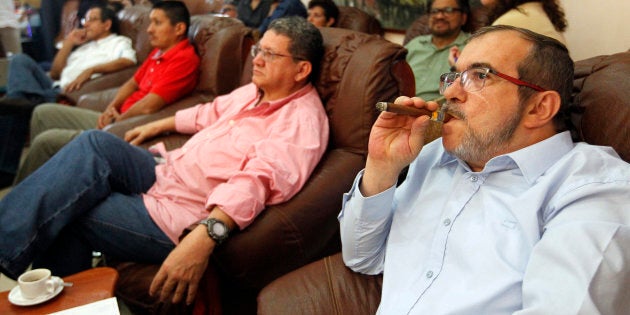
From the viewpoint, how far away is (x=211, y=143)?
6.15 feet

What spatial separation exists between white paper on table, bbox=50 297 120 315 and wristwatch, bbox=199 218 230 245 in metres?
0.34

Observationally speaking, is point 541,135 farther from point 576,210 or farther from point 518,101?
point 576,210

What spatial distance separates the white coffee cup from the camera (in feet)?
3.85

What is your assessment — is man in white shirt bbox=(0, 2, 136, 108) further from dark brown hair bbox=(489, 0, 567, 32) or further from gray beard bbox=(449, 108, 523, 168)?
gray beard bbox=(449, 108, 523, 168)

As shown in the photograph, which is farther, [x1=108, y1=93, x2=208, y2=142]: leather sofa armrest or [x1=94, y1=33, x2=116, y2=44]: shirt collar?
[x1=94, y1=33, x2=116, y2=44]: shirt collar

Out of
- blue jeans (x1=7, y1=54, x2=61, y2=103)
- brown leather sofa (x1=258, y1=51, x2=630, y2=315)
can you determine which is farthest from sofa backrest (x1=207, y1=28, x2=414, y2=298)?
blue jeans (x1=7, y1=54, x2=61, y2=103)

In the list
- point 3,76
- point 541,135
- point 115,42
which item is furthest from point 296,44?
point 3,76

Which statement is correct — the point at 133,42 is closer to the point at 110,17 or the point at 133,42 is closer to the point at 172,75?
the point at 110,17

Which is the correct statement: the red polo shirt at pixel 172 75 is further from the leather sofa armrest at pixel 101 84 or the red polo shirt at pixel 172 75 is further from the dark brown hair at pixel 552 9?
the dark brown hair at pixel 552 9

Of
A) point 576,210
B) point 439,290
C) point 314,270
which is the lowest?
point 314,270

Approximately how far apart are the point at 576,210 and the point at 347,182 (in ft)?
2.87

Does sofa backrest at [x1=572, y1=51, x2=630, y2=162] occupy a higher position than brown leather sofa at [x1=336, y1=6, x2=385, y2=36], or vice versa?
sofa backrest at [x1=572, y1=51, x2=630, y2=162]

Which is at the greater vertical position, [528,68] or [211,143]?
[528,68]

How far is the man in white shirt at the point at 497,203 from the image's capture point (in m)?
0.82
